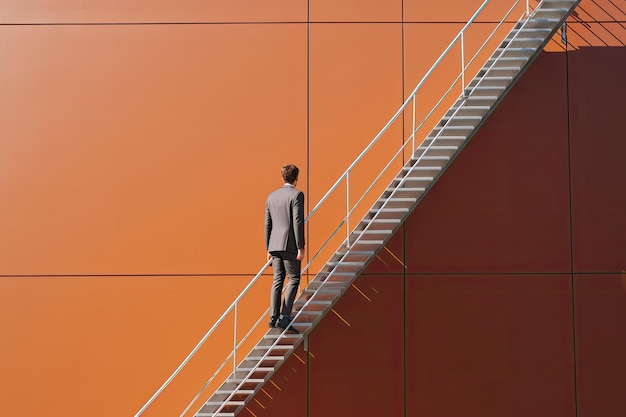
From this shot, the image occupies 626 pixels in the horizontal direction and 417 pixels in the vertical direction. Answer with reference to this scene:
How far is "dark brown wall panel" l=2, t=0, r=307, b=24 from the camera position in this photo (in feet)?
35.8

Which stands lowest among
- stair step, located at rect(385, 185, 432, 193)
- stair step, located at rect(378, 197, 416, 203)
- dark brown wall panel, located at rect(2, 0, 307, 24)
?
stair step, located at rect(378, 197, 416, 203)

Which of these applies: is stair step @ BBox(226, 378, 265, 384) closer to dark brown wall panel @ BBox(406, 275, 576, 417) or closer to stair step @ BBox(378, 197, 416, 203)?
dark brown wall panel @ BBox(406, 275, 576, 417)

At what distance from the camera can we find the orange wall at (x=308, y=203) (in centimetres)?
1034

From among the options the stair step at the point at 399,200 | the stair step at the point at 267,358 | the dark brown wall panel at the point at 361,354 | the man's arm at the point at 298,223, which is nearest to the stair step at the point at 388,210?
the stair step at the point at 399,200

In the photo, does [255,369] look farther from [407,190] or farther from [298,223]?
[407,190]

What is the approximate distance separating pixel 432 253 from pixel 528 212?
1.51m

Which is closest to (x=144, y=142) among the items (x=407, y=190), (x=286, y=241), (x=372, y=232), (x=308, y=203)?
(x=308, y=203)

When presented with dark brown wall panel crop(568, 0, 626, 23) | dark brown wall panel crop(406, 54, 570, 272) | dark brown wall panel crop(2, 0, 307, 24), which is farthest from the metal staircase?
dark brown wall panel crop(2, 0, 307, 24)

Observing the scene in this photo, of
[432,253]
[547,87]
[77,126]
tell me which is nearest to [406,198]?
[432,253]

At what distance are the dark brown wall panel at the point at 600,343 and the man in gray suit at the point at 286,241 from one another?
4339 millimetres

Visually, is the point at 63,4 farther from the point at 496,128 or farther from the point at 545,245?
the point at 545,245

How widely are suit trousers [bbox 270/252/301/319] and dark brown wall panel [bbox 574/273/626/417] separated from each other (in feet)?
14.2

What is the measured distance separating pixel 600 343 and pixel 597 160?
2598 mm

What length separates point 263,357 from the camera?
28.9ft
